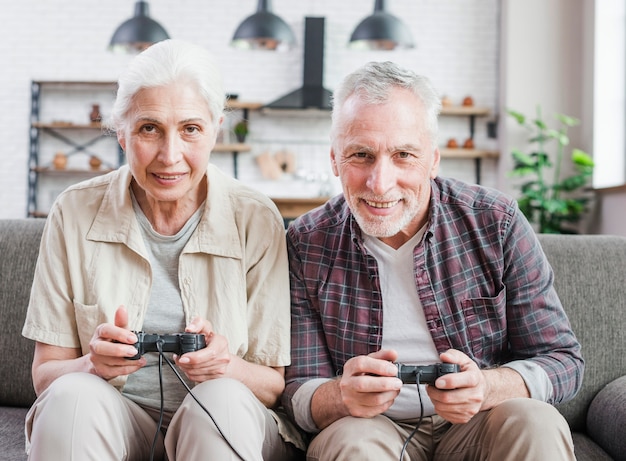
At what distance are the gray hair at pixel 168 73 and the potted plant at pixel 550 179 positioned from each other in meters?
4.38

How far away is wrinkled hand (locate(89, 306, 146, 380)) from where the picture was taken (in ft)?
4.28

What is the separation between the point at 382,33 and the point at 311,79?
1231 mm

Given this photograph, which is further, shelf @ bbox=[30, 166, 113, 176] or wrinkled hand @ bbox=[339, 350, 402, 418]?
shelf @ bbox=[30, 166, 113, 176]

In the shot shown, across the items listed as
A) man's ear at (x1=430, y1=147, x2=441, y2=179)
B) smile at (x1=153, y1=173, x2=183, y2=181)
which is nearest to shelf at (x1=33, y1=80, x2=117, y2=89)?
smile at (x1=153, y1=173, x2=183, y2=181)

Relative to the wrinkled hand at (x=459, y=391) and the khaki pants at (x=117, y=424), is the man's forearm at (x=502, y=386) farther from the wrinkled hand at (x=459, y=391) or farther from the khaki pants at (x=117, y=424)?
the khaki pants at (x=117, y=424)

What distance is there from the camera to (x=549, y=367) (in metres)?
1.52

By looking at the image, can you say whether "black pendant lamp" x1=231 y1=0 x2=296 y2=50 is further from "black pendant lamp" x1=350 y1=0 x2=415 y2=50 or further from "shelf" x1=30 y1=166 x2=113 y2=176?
"shelf" x1=30 y1=166 x2=113 y2=176

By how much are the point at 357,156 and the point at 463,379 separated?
50cm

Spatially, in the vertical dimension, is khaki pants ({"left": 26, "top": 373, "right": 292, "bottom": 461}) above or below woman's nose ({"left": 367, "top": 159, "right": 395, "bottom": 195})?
below

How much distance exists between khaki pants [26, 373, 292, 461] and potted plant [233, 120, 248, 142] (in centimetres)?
534

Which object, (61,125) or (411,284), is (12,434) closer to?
(411,284)

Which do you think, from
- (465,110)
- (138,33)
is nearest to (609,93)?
(465,110)

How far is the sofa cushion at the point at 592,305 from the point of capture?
1.81 m

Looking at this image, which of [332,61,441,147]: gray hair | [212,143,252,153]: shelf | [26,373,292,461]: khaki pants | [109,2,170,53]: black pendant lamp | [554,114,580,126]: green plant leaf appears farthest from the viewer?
[212,143,252,153]: shelf
